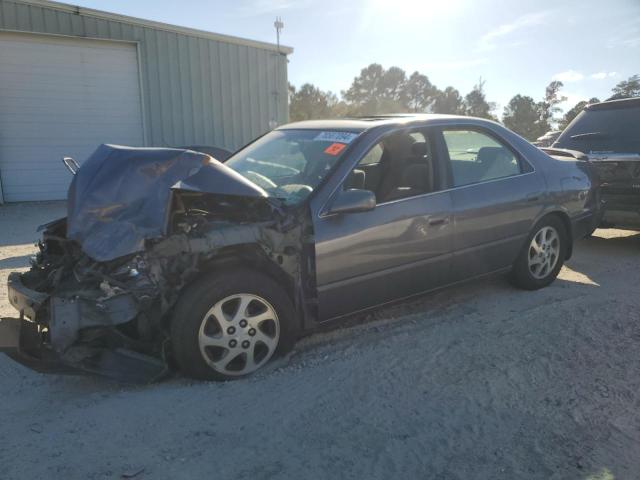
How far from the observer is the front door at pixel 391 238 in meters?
3.47

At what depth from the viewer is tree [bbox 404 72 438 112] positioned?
56.8 meters

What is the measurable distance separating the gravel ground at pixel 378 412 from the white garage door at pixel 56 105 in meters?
9.14

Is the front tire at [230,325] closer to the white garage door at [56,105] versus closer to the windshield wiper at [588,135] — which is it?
the windshield wiper at [588,135]

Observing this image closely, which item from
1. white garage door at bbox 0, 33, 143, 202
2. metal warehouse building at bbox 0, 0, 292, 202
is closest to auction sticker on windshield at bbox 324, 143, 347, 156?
metal warehouse building at bbox 0, 0, 292, 202

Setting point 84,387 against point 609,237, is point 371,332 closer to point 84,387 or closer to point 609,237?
point 84,387

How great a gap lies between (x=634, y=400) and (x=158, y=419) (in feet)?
8.84

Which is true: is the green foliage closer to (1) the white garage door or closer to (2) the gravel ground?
(1) the white garage door

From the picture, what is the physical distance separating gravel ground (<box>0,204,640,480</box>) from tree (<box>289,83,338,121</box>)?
2985cm

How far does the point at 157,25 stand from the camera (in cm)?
1166

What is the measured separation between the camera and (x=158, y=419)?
9.20ft

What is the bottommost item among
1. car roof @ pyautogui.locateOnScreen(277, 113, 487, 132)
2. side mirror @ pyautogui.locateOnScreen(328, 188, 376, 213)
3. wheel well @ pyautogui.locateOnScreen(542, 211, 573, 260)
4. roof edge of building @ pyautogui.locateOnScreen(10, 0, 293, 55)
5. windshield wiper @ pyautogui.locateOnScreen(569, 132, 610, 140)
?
wheel well @ pyautogui.locateOnScreen(542, 211, 573, 260)

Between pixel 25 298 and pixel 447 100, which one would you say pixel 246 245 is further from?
pixel 447 100

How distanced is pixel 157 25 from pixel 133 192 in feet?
32.8

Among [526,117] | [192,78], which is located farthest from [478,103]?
[192,78]
